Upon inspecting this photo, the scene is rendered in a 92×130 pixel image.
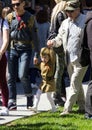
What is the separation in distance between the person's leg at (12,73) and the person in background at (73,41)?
0.87m

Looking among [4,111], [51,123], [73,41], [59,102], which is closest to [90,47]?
[73,41]

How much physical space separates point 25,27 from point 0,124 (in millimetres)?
1871

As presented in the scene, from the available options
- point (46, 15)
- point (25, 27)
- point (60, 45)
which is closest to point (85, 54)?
point (60, 45)

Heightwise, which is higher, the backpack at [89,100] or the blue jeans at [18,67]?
the blue jeans at [18,67]

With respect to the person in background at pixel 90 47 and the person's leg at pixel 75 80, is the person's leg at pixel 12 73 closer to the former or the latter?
the person's leg at pixel 75 80

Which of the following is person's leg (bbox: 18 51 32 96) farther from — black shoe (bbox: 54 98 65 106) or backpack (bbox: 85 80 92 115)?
backpack (bbox: 85 80 92 115)

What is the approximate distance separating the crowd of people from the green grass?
9.1 inches

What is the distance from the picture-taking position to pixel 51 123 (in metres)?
8.72


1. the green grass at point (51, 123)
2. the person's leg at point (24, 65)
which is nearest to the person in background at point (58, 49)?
the person's leg at point (24, 65)

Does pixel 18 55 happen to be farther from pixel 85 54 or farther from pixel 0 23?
pixel 85 54

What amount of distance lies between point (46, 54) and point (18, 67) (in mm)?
659

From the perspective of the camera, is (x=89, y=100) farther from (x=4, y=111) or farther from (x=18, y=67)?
(x=18, y=67)

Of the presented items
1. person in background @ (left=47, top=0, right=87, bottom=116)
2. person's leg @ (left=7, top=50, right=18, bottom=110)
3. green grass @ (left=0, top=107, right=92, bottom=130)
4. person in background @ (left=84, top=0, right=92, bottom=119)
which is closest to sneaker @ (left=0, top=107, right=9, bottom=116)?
green grass @ (left=0, top=107, right=92, bottom=130)

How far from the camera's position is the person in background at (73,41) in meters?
9.16
